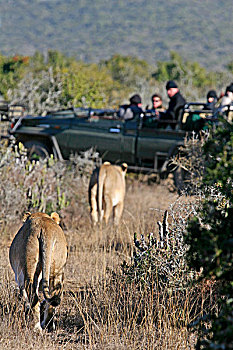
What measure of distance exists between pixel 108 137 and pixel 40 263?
657 centimetres

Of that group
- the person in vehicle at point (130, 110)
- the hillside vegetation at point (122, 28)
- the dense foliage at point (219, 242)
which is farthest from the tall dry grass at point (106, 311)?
the hillside vegetation at point (122, 28)

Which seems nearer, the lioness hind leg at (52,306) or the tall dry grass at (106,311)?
the tall dry grass at (106,311)

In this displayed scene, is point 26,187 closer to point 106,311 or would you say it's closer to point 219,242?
point 106,311

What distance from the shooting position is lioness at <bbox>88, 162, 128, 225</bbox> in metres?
7.91

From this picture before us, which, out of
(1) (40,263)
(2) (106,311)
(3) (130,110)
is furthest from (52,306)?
(3) (130,110)

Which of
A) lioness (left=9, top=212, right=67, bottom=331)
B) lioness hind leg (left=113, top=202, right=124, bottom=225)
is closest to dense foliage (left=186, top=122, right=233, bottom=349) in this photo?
lioness (left=9, top=212, right=67, bottom=331)

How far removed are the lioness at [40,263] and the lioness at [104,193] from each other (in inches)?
130

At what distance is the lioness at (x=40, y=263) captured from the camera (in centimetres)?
432

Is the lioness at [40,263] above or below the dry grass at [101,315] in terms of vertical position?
above

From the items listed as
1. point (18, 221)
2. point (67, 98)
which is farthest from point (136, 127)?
point (67, 98)

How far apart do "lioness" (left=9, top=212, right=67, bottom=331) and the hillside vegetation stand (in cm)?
6686

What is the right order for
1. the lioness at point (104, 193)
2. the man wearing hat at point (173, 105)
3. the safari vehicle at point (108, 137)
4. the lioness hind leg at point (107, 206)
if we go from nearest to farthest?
1. the lioness at point (104, 193)
2. the lioness hind leg at point (107, 206)
3. the safari vehicle at point (108, 137)
4. the man wearing hat at point (173, 105)

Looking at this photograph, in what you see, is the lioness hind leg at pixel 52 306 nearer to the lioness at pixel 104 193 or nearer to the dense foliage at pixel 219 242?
the dense foliage at pixel 219 242

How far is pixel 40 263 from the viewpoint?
436 centimetres
